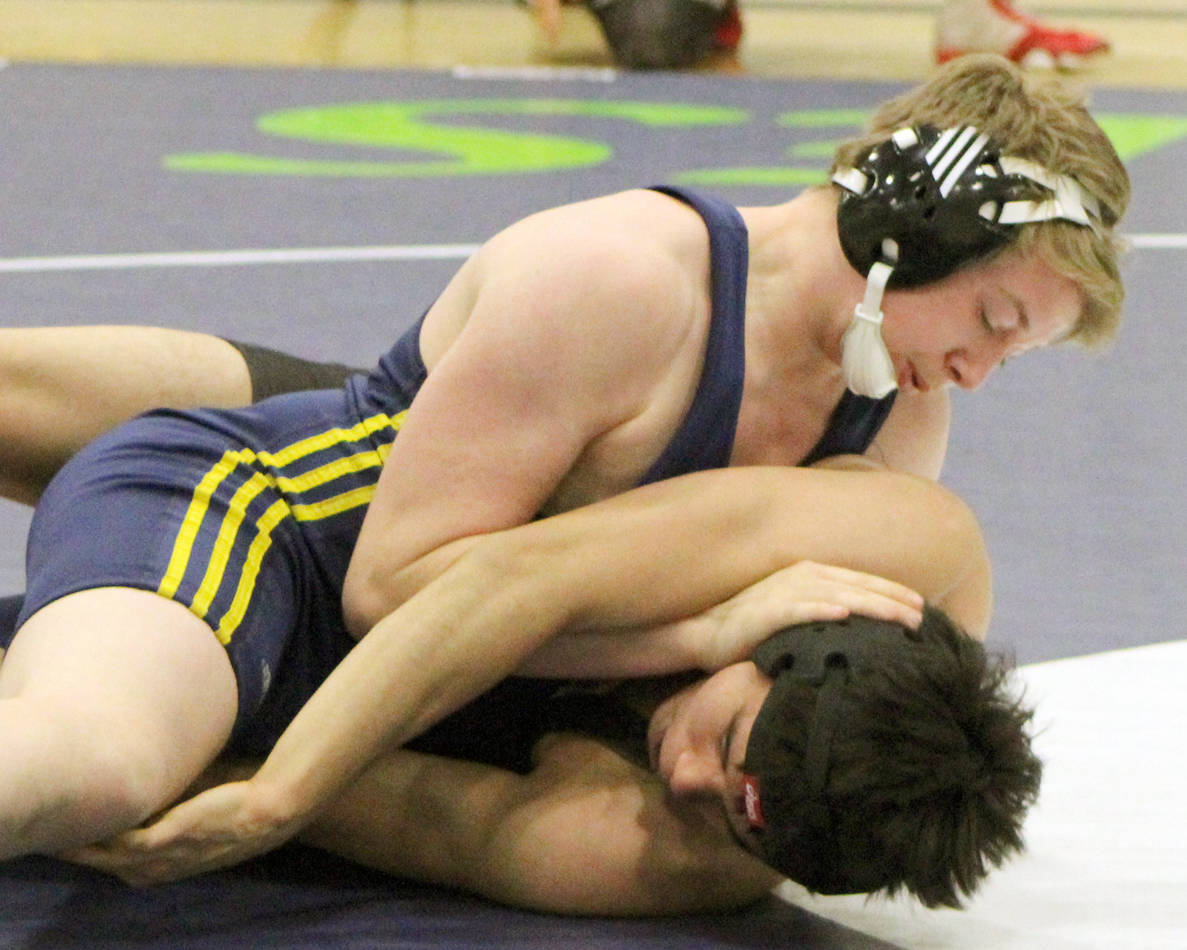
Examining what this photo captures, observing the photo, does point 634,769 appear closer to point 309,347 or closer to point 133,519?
point 133,519

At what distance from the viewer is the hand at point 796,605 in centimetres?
205

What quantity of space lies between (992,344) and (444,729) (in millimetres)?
799

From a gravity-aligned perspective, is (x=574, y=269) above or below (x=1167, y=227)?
above

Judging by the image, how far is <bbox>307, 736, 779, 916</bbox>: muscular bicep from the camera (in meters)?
2.11

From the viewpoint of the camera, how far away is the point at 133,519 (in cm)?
219

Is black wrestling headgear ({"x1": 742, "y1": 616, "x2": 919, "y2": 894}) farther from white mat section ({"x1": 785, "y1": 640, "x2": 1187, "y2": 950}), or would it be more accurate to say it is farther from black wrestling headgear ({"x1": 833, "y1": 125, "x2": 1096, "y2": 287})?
black wrestling headgear ({"x1": 833, "y1": 125, "x2": 1096, "y2": 287})

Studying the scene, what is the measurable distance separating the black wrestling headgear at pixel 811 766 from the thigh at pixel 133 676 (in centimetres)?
58

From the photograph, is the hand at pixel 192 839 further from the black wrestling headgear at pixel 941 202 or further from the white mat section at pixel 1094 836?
the black wrestling headgear at pixel 941 202

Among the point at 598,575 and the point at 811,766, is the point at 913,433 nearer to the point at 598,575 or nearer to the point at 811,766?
the point at 598,575

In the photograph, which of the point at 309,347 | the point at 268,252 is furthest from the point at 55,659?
the point at 268,252

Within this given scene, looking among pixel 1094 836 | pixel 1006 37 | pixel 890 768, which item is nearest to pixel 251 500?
pixel 890 768

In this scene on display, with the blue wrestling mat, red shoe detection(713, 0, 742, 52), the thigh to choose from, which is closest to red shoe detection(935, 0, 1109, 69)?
the blue wrestling mat

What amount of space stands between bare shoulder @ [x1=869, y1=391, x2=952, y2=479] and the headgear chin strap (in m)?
0.31

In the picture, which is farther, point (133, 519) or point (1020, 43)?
point (1020, 43)
